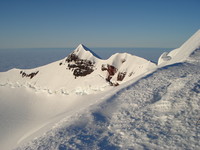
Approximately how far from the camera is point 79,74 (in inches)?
2186

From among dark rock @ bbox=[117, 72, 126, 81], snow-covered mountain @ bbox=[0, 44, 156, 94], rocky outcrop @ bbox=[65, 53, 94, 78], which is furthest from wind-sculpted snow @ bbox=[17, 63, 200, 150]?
rocky outcrop @ bbox=[65, 53, 94, 78]

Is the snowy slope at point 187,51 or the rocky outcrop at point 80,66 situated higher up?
the snowy slope at point 187,51

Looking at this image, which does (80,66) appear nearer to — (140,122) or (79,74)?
(79,74)

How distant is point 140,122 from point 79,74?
1852 inches

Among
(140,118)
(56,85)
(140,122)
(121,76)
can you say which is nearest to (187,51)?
(140,118)

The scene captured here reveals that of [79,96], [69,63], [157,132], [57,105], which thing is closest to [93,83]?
[79,96]

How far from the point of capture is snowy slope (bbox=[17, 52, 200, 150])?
310 inches

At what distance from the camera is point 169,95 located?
11359 mm

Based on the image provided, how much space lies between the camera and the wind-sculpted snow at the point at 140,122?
787 cm

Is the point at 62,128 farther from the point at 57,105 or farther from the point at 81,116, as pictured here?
the point at 57,105

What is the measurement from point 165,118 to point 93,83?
35.8 metres

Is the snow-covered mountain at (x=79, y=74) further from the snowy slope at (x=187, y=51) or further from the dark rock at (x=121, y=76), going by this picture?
the snowy slope at (x=187, y=51)

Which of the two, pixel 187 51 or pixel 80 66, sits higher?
pixel 187 51

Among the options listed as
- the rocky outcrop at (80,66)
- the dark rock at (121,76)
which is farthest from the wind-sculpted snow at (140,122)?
the rocky outcrop at (80,66)
